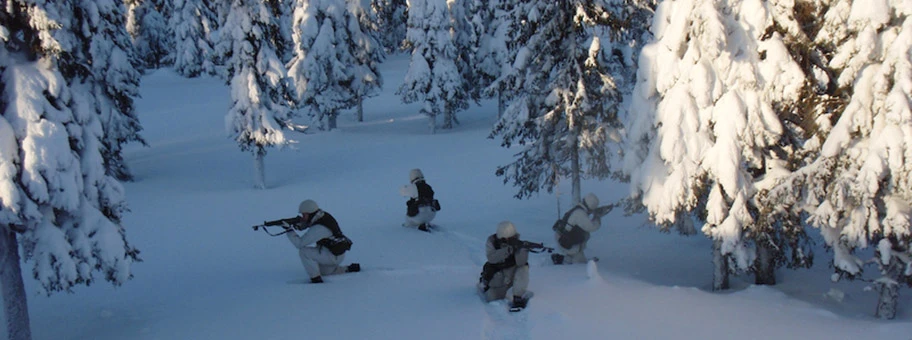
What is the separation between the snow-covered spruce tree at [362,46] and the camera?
123 feet

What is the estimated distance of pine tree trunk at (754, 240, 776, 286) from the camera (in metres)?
12.0

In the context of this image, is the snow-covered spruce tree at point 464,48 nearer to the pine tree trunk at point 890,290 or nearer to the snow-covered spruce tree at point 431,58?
the snow-covered spruce tree at point 431,58

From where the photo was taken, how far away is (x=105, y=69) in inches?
837

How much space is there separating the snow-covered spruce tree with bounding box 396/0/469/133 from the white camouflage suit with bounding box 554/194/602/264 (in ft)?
78.3

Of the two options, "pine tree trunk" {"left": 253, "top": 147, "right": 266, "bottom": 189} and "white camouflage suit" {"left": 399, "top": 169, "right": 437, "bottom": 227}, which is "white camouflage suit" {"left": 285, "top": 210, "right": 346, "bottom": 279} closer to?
"white camouflage suit" {"left": 399, "top": 169, "right": 437, "bottom": 227}

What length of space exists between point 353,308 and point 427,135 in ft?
91.2

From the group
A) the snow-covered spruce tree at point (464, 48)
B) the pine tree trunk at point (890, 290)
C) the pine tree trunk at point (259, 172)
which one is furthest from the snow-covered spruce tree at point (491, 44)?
the pine tree trunk at point (890, 290)

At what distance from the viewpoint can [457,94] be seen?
3803 centimetres

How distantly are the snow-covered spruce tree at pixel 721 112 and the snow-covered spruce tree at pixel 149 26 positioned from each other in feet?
159

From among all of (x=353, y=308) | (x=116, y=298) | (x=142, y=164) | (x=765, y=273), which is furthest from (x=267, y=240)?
(x=142, y=164)

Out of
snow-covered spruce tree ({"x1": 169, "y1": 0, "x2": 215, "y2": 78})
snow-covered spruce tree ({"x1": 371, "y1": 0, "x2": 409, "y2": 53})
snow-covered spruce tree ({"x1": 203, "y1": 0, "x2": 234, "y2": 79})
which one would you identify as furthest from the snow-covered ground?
snow-covered spruce tree ({"x1": 371, "y1": 0, "x2": 409, "y2": 53})

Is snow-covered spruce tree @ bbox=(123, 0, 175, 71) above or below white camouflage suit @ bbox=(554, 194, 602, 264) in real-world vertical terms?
above

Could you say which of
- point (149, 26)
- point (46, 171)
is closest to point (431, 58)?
point (149, 26)

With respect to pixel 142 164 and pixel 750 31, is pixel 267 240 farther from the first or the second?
pixel 142 164
